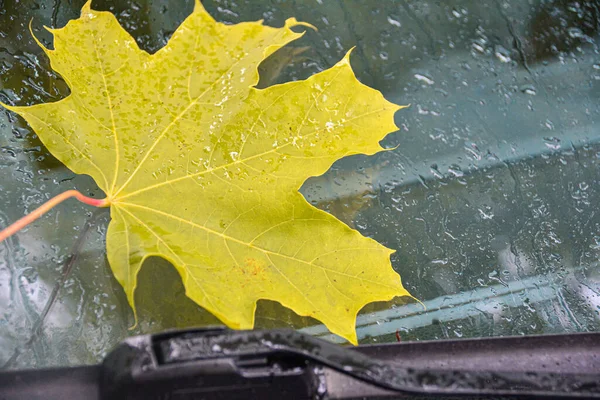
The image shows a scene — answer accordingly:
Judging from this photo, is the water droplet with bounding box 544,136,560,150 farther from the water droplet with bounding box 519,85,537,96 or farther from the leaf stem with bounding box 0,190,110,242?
the leaf stem with bounding box 0,190,110,242

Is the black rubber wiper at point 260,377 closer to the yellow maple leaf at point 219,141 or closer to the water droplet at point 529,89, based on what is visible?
the yellow maple leaf at point 219,141

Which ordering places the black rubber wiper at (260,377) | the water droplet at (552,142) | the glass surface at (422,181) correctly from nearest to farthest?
the black rubber wiper at (260,377)
the glass surface at (422,181)
the water droplet at (552,142)

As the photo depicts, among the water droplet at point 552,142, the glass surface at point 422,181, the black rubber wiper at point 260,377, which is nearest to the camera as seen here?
the black rubber wiper at point 260,377

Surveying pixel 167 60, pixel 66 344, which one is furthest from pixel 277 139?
pixel 66 344

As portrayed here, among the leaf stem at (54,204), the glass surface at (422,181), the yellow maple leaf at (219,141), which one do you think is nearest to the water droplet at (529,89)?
the glass surface at (422,181)

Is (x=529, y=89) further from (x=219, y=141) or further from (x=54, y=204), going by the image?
(x=54, y=204)

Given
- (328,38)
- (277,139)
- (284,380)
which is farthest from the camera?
(328,38)

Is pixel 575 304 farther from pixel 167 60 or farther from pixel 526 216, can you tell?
pixel 167 60
